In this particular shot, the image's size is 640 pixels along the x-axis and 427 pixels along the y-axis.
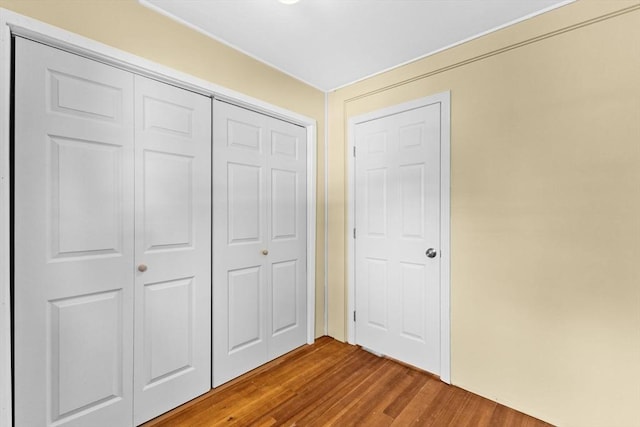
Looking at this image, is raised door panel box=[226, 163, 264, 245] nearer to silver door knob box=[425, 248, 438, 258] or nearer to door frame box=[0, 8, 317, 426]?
door frame box=[0, 8, 317, 426]

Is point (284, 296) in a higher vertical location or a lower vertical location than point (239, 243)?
lower

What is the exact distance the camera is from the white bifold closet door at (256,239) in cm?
207

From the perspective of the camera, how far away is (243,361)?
2201 millimetres

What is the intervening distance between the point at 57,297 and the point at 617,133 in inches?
117

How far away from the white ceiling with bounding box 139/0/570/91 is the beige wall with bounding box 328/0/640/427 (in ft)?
0.52

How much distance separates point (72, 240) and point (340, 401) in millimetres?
1820

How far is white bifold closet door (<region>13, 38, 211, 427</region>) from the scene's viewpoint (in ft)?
4.46

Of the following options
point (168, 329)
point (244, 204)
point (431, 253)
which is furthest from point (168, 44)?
point (431, 253)

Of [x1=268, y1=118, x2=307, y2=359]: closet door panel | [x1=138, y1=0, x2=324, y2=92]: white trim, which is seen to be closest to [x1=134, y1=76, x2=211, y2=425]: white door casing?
[x1=138, y1=0, x2=324, y2=92]: white trim

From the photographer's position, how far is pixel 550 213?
5.68ft

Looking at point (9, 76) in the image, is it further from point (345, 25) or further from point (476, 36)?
point (476, 36)

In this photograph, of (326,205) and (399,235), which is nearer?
(399,235)

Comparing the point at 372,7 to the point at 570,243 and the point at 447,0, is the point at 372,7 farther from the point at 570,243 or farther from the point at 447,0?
the point at 570,243

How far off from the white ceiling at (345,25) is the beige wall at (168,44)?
8cm
